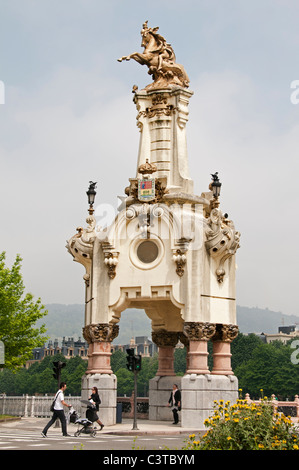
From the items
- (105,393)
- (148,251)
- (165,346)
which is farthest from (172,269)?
(165,346)

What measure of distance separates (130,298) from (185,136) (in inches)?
322

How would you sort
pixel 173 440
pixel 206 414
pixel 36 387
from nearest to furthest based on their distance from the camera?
pixel 173 440
pixel 206 414
pixel 36 387

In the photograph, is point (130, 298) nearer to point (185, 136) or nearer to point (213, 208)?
point (213, 208)

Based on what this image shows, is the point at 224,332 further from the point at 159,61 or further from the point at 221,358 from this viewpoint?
the point at 159,61

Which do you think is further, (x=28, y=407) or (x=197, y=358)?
(x=28, y=407)

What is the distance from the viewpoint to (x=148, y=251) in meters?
30.4

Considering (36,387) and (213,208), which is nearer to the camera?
(213,208)

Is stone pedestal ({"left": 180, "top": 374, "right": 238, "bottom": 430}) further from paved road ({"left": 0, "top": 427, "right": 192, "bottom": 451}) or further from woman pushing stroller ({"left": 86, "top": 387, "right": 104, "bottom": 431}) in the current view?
paved road ({"left": 0, "top": 427, "right": 192, "bottom": 451})

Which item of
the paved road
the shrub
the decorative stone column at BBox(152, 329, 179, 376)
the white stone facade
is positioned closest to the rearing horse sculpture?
the white stone facade

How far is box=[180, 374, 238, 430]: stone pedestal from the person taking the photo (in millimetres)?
28359

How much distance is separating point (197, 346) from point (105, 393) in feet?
14.1

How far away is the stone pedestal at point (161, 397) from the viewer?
111 ft
